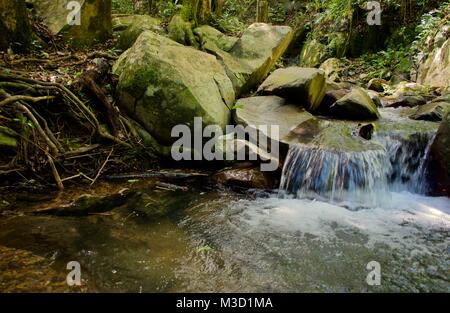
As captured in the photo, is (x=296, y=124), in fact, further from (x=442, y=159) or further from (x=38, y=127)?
(x=38, y=127)

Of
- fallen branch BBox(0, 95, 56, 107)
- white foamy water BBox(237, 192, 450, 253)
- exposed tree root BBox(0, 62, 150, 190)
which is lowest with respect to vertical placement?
white foamy water BBox(237, 192, 450, 253)

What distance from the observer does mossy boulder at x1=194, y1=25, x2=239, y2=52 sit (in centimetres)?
812

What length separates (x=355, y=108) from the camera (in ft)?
24.2

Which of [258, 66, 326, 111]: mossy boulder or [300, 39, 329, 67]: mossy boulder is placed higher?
[300, 39, 329, 67]: mossy boulder

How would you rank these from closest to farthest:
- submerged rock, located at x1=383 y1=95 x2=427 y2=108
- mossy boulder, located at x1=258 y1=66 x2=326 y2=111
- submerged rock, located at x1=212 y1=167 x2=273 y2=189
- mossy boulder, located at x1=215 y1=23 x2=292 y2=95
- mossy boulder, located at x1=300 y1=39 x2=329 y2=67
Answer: submerged rock, located at x1=212 y1=167 x2=273 y2=189, mossy boulder, located at x1=258 y1=66 x2=326 y2=111, mossy boulder, located at x1=215 y1=23 x2=292 y2=95, submerged rock, located at x1=383 y1=95 x2=427 y2=108, mossy boulder, located at x1=300 y1=39 x2=329 y2=67

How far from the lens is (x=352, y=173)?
554 cm

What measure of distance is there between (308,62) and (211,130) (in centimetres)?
1078

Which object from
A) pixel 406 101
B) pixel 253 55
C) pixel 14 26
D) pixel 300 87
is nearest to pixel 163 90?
pixel 300 87

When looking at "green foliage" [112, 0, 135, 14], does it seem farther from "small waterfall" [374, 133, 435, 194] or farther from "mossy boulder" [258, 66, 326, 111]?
"small waterfall" [374, 133, 435, 194]

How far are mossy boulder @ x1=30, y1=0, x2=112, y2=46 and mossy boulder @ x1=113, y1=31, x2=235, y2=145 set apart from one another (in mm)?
1722

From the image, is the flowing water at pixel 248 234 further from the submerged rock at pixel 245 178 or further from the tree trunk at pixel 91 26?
the tree trunk at pixel 91 26

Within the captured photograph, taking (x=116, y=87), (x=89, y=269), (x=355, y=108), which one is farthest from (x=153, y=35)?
(x=89, y=269)

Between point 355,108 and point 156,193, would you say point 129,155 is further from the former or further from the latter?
point 355,108

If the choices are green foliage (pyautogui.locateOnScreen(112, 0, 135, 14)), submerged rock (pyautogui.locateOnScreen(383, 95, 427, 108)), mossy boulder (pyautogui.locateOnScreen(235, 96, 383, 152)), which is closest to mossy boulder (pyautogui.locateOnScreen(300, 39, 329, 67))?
submerged rock (pyautogui.locateOnScreen(383, 95, 427, 108))
